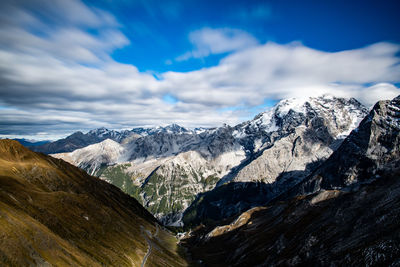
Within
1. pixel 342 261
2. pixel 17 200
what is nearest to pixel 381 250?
pixel 342 261

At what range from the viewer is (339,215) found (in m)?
90.0

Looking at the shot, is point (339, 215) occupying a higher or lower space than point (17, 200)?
lower

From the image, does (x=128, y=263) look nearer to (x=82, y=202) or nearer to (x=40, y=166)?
Answer: (x=82, y=202)

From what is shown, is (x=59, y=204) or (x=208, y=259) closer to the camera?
(x=59, y=204)

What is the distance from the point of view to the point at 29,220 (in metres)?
76.8

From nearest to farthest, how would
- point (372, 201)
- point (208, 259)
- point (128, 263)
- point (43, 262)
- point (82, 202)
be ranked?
point (43, 262), point (372, 201), point (128, 263), point (82, 202), point (208, 259)

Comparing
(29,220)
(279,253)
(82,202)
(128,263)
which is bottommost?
(128,263)

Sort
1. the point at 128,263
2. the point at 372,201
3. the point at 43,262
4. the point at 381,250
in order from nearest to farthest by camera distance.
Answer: the point at 381,250 < the point at 43,262 < the point at 372,201 < the point at 128,263

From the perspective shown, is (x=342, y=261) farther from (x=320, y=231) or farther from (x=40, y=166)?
(x=40, y=166)

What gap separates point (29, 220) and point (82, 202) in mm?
62358

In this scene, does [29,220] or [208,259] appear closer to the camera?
[29,220]

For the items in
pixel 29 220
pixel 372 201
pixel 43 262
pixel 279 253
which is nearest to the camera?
pixel 43 262

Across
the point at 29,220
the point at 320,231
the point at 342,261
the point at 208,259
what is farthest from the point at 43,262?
the point at 208,259

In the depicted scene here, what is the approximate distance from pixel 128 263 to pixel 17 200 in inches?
2051
